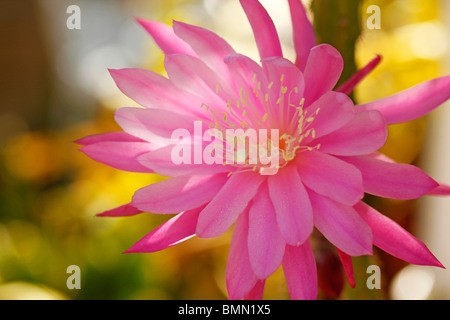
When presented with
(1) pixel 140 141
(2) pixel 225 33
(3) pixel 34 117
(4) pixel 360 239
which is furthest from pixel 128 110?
(3) pixel 34 117

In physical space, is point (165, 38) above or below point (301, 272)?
above

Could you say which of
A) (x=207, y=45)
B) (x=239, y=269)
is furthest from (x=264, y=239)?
(x=207, y=45)

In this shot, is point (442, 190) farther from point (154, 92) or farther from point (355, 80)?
point (154, 92)

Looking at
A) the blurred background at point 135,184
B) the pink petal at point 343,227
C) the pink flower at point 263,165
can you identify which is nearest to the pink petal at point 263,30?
the pink flower at point 263,165

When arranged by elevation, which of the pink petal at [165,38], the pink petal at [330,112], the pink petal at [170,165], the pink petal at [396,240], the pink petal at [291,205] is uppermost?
the pink petal at [165,38]

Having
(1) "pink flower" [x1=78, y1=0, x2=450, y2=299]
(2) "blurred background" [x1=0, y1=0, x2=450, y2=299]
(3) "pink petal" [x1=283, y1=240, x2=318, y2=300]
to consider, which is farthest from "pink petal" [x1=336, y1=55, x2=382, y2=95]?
(2) "blurred background" [x1=0, y1=0, x2=450, y2=299]

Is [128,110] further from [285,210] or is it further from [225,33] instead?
[225,33]

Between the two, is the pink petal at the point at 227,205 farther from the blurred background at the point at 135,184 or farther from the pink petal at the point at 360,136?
the blurred background at the point at 135,184
